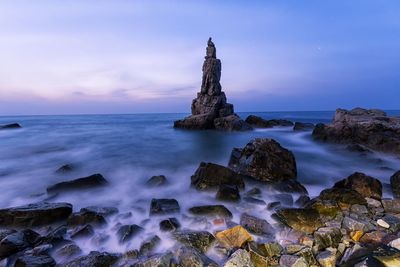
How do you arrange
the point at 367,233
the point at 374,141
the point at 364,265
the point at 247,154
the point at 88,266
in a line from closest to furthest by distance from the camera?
1. the point at 364,265
2. the point at 88,266
3. the point at 367,233
4. the point at 247,154
5. the point at 374,141

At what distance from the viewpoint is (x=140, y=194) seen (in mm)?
7816

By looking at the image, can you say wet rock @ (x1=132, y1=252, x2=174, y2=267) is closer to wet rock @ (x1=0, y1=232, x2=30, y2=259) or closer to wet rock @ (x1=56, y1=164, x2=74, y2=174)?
wet rock @ (x1=0, y1=232, x2=30, y2=259)

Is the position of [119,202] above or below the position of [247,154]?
below

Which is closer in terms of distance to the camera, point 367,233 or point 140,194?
point 367,233

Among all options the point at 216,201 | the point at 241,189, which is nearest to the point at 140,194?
the point at 216,201

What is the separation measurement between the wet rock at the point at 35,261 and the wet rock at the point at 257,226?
11.3 ft

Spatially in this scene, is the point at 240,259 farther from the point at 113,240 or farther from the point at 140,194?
the point at 140,194

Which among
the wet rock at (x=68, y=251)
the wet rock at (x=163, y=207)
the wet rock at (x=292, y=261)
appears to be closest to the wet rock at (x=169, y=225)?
the wet rock at (x=163, y=207)

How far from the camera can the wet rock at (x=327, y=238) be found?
4648mm

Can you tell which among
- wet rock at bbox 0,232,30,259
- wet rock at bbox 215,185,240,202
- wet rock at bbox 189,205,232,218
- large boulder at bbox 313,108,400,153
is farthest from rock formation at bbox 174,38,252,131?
wet rock at bbox 0,232,30,259

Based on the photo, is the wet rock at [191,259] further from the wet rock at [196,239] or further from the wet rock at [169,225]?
the wet rock at [169,225]

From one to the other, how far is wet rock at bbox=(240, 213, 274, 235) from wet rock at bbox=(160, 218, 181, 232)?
4.37ft

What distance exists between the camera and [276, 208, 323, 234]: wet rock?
5227mm

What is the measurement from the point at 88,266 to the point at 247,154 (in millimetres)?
6753
